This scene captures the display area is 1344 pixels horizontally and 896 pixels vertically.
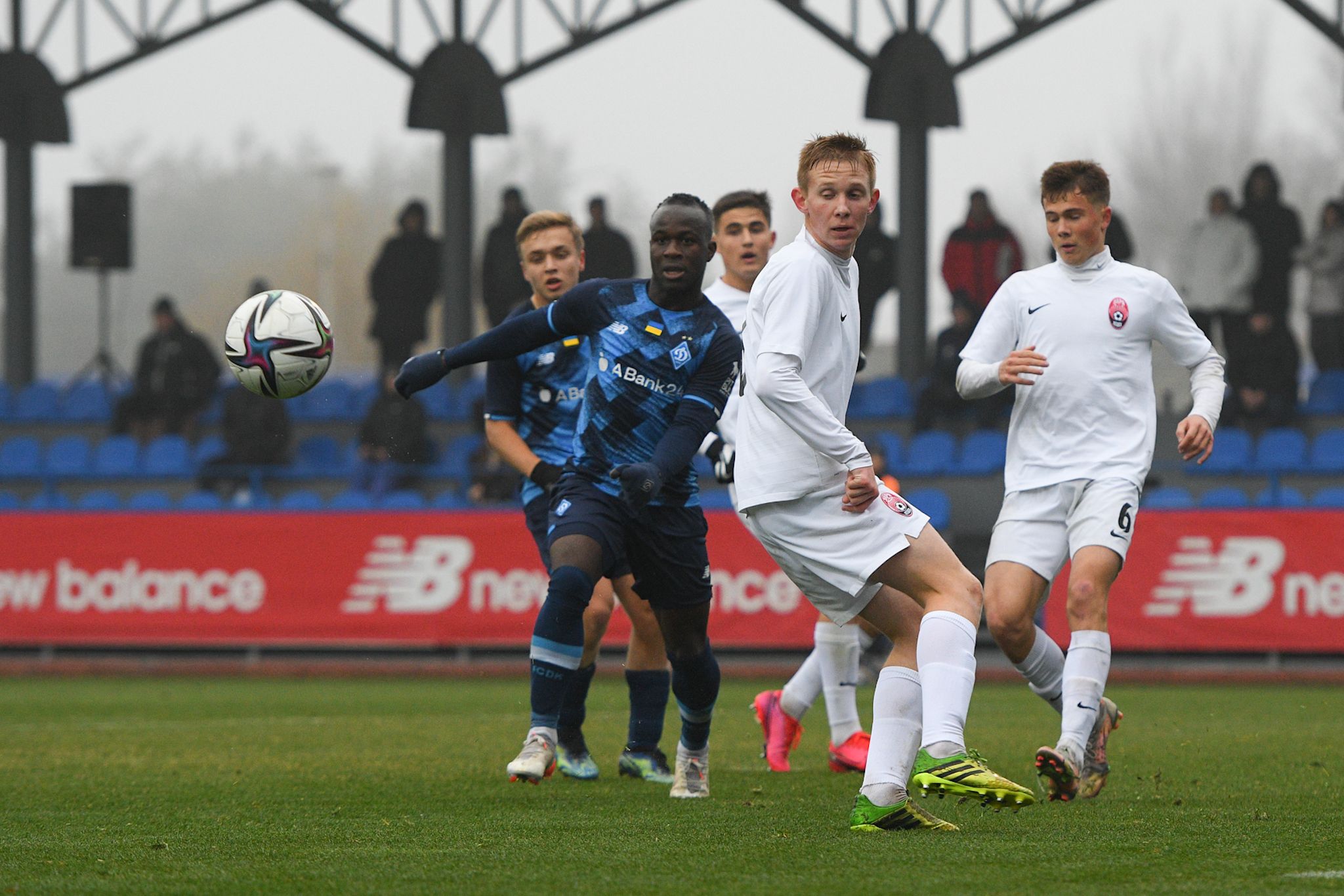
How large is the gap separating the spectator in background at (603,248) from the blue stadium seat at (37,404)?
632 centimetres

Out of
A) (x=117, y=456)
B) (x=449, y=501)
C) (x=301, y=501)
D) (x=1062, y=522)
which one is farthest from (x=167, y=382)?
(x=1062, y=522)

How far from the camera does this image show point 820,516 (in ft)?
18.3

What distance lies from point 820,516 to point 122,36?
17679 mm

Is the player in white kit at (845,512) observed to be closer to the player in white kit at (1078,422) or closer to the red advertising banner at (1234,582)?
A: the player in white kit at (1078,422)

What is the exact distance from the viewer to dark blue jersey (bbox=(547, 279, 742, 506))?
20.9 feet

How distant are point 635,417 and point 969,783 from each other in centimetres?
194

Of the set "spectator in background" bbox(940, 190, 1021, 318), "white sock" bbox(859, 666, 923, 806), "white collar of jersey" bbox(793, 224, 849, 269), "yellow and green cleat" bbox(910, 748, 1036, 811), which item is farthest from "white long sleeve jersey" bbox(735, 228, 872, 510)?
"spectator in background" bbox(940, 190, 1021, 318)

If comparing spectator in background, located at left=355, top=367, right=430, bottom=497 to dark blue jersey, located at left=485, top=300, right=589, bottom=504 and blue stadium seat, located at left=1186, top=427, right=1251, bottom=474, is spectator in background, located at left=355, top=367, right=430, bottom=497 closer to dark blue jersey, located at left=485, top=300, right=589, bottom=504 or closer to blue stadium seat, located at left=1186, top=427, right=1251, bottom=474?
blue stadium seat, located at left=1186, top=427, right=1251, bottom=474

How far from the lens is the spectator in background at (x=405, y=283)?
1881 centimetres

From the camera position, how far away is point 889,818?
5426mm

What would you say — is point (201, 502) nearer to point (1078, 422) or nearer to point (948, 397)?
point (948, 397)

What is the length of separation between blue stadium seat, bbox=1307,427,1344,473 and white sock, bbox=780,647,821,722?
9.27 meters

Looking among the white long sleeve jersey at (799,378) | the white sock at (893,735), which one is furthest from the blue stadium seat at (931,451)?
the white sock at (893,735)

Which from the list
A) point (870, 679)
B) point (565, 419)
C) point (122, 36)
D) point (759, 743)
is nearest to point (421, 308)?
point (122, 36)
